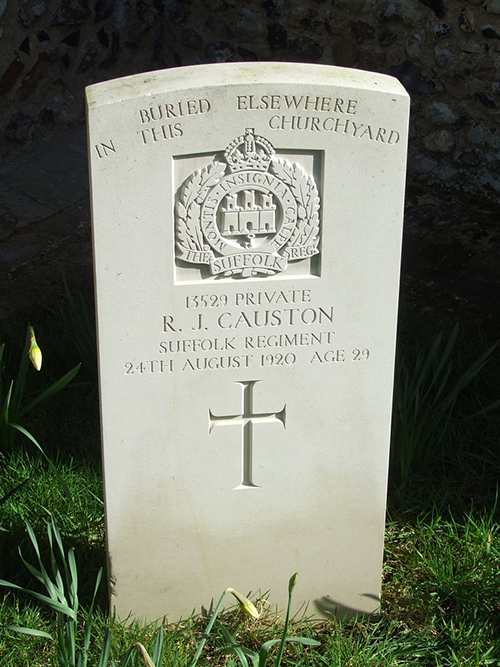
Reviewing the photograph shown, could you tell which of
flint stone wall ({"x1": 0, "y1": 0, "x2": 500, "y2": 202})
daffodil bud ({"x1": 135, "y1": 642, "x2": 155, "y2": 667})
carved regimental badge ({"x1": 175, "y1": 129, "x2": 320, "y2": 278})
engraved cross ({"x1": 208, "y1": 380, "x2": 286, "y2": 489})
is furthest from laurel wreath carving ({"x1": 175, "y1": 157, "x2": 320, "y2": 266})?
flint stone wall ({"x1": 0, "y1": 0, "x2": 500, "y2": 202})

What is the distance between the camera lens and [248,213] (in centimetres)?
236

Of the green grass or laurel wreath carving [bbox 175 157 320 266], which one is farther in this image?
the green grass

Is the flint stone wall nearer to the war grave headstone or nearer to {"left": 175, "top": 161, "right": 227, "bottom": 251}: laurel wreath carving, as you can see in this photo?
the war grave headstone

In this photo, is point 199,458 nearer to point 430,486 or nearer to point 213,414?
point 213,414

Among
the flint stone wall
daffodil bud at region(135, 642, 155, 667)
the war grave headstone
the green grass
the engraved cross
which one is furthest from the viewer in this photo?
the flint stone wall

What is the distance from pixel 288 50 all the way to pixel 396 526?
2278 mm

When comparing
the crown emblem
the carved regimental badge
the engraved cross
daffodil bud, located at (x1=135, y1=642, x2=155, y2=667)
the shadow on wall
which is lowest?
the shadow on wall

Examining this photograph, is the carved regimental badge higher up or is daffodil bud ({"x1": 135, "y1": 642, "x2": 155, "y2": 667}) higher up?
the carved regimental badge

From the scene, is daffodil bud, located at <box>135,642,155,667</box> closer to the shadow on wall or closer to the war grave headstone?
the war grave headstone

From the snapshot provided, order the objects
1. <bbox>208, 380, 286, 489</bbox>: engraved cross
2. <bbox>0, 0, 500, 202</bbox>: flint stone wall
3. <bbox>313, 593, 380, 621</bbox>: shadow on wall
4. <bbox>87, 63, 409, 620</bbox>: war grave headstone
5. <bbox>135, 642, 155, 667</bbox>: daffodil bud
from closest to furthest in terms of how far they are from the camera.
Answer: <bbox>135, 642, 155, 667</bbox>: daffodil bud
<bbox>87, 63, 409, 620</bbox>: war grave headstone
<bbox>208, 380, 286, 489</bbox>: engraved cross
<bbox>313, 593, 380, 621</bbox>: shadow on wall
<bbox>0, 0, 500, 202</bbox>: flint stone wall

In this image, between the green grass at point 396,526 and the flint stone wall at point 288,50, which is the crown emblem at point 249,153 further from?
the flint stone wall at point 288,50

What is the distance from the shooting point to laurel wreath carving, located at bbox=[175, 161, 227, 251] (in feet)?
7.48

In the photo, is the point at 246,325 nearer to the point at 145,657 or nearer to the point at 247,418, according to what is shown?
the point at 247,418

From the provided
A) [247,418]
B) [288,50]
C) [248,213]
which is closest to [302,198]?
[248,213]
